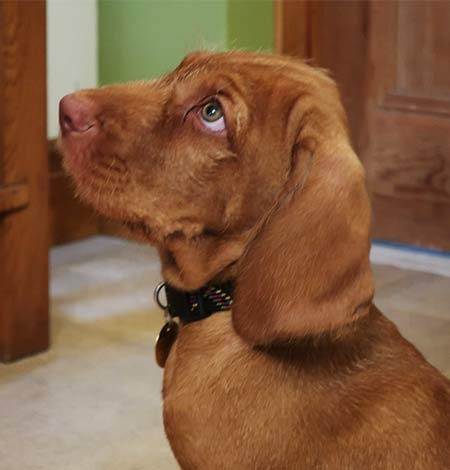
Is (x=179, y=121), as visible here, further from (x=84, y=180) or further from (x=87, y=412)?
(x=87, y=412)

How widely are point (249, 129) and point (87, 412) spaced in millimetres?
1160

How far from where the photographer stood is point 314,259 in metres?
1.46

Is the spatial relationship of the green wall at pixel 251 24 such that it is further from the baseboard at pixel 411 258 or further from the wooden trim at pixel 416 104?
the baseboard at pixel 411 258

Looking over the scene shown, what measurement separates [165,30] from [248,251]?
93.5 inches

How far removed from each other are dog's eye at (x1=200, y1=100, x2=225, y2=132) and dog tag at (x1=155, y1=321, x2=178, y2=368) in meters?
0.32

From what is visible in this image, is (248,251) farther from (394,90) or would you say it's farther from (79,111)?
(394,90)

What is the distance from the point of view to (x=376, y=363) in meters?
1.59

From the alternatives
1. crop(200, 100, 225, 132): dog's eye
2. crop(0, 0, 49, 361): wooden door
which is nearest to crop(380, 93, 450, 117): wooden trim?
crop(0, 0, 49, 361): wooden door

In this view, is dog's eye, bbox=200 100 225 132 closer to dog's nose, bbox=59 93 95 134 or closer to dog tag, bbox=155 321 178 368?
dog's nose, bbox=59 93 95 134

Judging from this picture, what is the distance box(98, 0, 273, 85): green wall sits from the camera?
3.69 m

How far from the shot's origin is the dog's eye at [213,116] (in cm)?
157

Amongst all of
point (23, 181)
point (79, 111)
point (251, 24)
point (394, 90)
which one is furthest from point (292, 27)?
point (79, 111)

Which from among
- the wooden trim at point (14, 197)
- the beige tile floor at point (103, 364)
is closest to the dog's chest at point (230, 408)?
the beige tile floor at point (103, 364)

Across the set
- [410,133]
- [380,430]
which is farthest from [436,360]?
[380,430]
